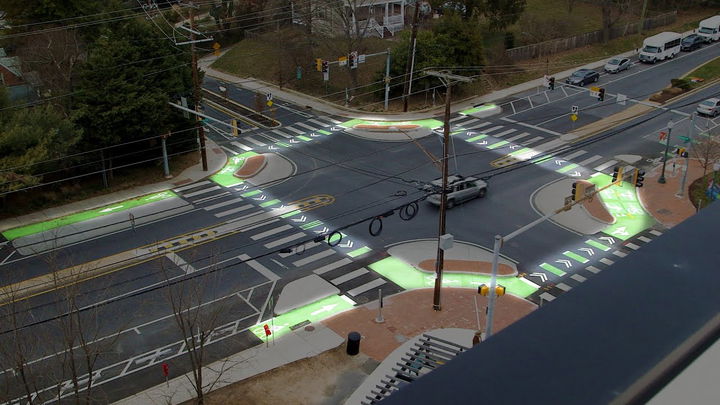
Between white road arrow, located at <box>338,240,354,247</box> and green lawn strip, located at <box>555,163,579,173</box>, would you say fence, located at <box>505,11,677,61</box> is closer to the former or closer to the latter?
green lawn strip, located at <box>555,163,579,173</box>

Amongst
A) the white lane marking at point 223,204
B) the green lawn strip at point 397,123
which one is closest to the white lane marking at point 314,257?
the white lane marking at point 223,204

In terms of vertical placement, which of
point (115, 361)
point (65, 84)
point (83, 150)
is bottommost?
point (115, 361)

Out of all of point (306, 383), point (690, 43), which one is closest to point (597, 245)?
point (306, 383)

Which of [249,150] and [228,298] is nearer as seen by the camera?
[228,298]

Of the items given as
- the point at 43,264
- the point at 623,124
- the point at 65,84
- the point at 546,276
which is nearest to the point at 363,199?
the point at 546,276

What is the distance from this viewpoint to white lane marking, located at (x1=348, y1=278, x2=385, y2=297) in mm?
28953

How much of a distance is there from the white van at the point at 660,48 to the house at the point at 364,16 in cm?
2367

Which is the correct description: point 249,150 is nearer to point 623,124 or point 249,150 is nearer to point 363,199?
point 363,199

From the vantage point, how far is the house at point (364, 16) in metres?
62.2

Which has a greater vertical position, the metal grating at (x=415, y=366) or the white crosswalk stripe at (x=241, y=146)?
the metal grating at (x=415, y=366)

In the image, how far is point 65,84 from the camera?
41.5 meters

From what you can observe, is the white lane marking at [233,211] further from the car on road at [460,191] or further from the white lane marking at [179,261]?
the car on road at [460,191]

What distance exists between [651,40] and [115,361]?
5836cm

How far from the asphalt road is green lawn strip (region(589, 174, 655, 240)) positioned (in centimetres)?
229
